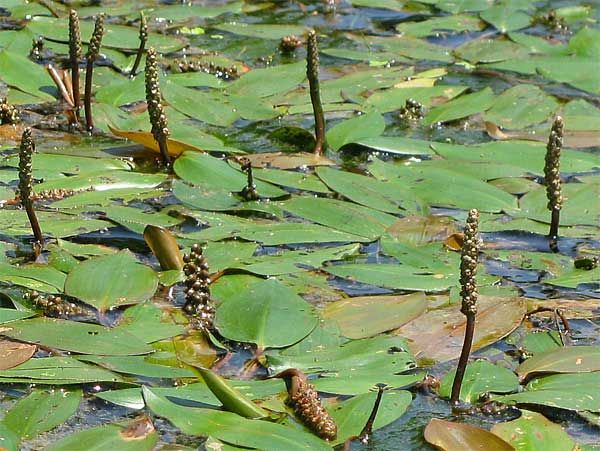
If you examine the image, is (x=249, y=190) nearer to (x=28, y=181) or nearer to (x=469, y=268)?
(x=28, y=181)

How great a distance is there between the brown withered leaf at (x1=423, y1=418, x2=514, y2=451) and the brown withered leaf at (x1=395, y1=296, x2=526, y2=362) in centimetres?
30

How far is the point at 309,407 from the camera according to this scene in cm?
202

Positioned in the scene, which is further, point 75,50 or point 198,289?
point 75,50

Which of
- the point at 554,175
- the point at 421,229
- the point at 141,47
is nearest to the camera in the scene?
the point at 554,175

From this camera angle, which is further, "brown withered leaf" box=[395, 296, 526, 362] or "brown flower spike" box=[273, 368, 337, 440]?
"brown withered leaf" box=[395, 296, 526, 362]

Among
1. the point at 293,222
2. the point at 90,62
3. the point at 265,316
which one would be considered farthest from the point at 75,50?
the point at 265,316

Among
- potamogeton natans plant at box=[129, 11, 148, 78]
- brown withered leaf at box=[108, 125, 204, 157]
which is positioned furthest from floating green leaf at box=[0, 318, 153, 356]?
potamogeton natans plant at box=[129, 11, 148, 78]

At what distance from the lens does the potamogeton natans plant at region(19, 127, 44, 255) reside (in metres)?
2.41

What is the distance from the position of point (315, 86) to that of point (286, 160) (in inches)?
8.2

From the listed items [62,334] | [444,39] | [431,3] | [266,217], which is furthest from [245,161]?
[431,3]

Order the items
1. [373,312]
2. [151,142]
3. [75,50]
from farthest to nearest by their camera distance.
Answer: [75,50] < [151,142] < [373,312]

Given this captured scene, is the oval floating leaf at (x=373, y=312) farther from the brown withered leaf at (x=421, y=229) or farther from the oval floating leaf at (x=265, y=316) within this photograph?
the brown withered leaf at (x=421, y=229)

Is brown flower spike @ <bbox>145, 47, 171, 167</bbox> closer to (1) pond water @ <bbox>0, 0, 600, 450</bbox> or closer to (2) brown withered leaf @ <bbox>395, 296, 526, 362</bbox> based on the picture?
(1) pond water @ <bbox>0, 0, 600, 450</bbox>

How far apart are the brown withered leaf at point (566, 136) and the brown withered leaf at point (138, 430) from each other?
6.22ft
